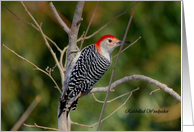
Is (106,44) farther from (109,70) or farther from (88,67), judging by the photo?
(109,70)

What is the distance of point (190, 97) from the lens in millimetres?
1646

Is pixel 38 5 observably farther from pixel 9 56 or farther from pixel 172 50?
pixel 172 50

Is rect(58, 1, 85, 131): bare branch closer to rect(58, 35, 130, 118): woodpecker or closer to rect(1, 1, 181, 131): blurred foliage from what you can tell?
rect(58, 35, 130, 118): woodpecker

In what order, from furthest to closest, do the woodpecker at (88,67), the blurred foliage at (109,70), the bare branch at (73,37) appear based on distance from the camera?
the blurred foliage at (109,70), the woodpecker at (88,67), the bare branch at (73,37)

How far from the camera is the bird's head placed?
1.73m

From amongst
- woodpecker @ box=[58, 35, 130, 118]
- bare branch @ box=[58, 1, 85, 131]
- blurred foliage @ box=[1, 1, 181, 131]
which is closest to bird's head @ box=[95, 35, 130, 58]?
woodpecker @ box=[58, 35, 130, 118]

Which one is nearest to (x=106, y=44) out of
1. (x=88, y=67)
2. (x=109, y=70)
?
(x=88, y=67)

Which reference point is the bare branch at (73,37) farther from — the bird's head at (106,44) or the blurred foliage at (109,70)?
the blurred foliage at (109,70)

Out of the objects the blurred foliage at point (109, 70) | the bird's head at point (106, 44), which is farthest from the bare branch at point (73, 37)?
the blurred foliage at point (109, 70)

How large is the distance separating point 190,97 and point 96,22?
1.10 metres

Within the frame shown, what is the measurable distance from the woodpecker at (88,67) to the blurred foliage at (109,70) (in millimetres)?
389

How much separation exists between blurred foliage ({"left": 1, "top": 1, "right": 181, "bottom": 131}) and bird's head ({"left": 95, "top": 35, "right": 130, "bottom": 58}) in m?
0.37

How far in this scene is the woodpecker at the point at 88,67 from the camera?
1.64 m

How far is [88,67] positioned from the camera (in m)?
1.76
